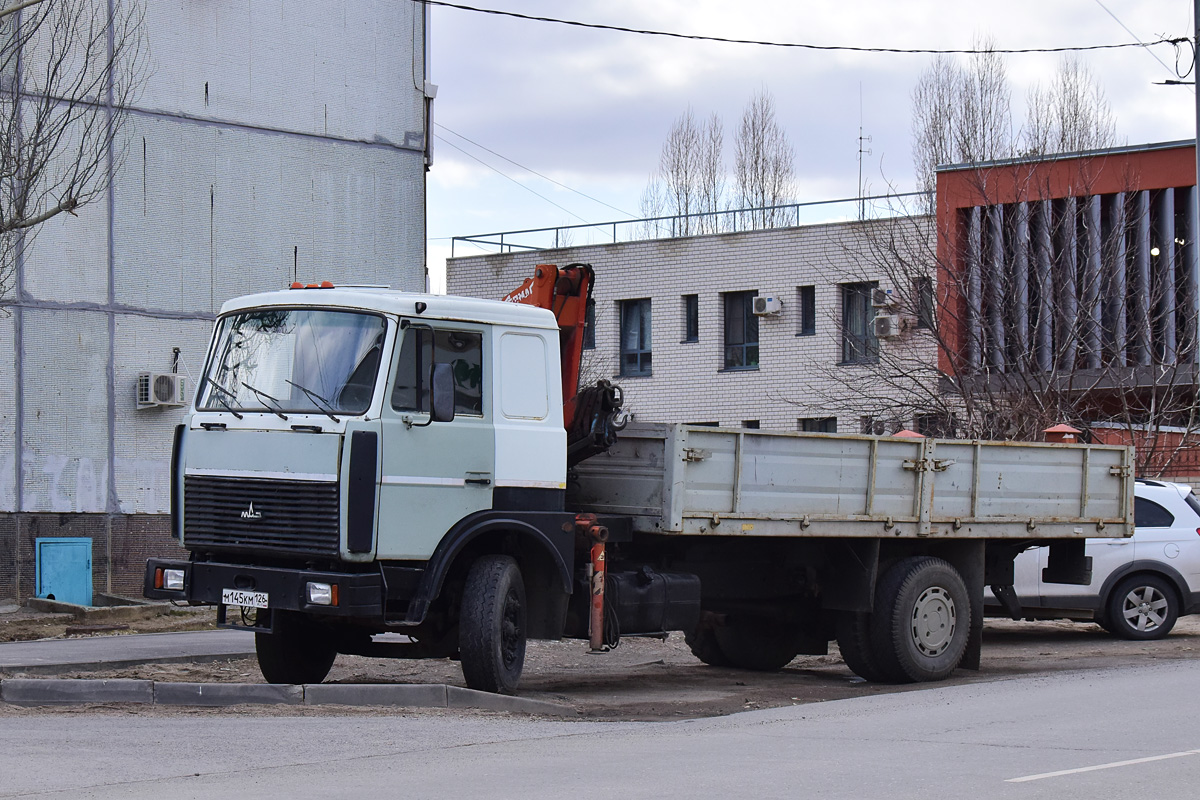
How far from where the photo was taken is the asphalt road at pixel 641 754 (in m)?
7.25

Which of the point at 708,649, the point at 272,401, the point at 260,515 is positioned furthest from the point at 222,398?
the point at 708,649

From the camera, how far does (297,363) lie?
416 inches

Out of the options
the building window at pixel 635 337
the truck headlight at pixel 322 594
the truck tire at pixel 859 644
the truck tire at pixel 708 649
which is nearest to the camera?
the truck headlight at pixel 322 594

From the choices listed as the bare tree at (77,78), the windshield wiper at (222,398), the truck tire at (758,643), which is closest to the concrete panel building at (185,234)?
the bare tree at (77,78)

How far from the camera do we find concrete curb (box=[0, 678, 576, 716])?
34.0 ft

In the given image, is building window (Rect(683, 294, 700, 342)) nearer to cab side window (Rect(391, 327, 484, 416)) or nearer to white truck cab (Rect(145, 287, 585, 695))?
white truck cab (Rect(145, 287, 585, 695))

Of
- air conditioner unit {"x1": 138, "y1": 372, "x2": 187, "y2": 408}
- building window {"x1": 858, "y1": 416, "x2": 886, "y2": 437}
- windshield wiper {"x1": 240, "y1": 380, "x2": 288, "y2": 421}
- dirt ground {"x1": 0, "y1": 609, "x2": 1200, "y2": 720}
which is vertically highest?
air conditioner unit {"x1": 138, "y1": 372, "x2": 187, "y2": 408}

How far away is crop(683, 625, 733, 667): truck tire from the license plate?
5231 mm

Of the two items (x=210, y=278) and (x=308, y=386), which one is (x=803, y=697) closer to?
(x=308, y=386)

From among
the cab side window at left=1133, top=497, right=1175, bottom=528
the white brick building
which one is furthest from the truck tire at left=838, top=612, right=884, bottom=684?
the white brick building

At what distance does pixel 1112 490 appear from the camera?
→ 1436cm

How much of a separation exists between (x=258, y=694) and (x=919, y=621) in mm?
Answer: 5596

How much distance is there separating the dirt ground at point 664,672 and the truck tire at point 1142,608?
0.58 feet

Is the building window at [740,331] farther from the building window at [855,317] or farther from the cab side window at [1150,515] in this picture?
the cab side window at [1150,515]
